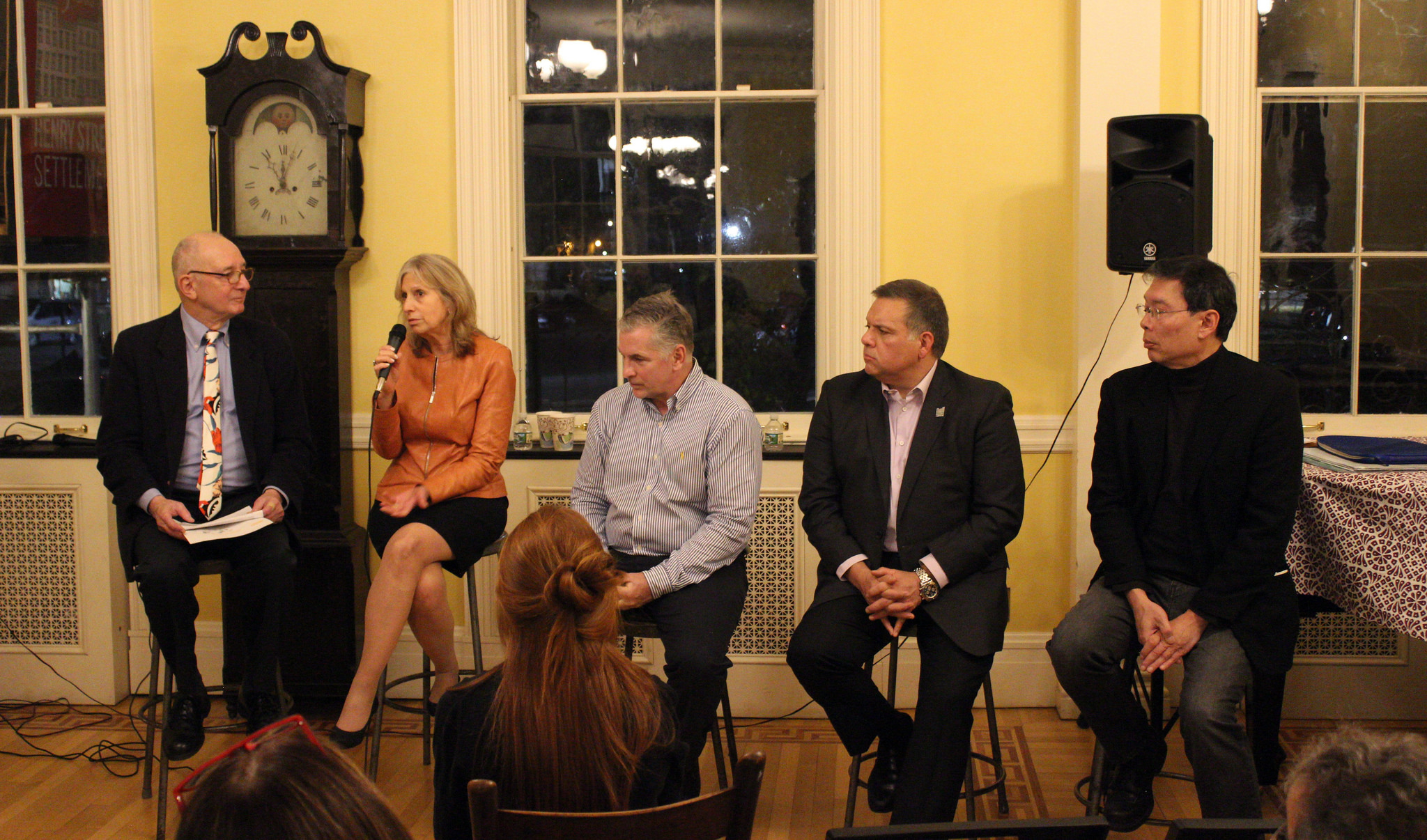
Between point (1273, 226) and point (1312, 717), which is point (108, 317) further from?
point (1312, 717)

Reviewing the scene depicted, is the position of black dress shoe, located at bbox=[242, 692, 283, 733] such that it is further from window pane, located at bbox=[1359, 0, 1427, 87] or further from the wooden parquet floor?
window pane, located at bbox=[1359, 0, 1427, 87]


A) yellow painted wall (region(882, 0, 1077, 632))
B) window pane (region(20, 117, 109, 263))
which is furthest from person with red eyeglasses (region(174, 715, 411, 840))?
window pane (region(20, 117, 109, 263))

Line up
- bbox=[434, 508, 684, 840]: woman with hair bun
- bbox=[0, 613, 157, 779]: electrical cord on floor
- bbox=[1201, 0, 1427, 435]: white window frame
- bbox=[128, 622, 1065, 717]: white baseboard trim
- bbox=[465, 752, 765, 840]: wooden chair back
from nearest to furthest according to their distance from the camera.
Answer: bbox=[465, 752, 765, 840]: wooden chair back, bbox=[434, 508, 684, 840]: woman with hair bun, bbox=[0, 613, 157, 779]: electrical cord on floor, bbox=[1201, 0, 1427, 435]: white window frame, bbox=[128, 622, 1065, 717]: white baseboard trim

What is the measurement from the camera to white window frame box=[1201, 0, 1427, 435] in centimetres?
344

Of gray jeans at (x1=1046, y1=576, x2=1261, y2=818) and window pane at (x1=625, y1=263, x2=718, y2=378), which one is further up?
window pane at (x1=625, y1=263, x2=718, y2=378)

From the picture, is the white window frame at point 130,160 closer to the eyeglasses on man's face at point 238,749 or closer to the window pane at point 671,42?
the window pane at point 671,42

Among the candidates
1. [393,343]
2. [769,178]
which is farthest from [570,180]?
[393,343]

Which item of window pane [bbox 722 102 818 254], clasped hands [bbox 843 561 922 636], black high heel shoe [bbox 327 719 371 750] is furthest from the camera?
window pane [bbox 722 102 818 254]

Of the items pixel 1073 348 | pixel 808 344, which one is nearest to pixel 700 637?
pixel 808 344

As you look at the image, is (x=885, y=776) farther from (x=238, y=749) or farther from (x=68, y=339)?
(x=68, y=339)

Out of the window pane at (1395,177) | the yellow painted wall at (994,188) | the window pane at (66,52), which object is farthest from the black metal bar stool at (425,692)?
the window pane at (1395,177)

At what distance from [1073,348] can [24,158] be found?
3.79 metres

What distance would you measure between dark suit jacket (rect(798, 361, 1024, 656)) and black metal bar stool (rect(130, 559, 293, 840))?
1.71m

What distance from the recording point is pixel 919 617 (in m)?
2.71
